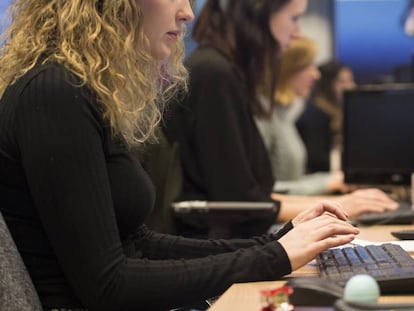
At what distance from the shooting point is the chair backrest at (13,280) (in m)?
1.19

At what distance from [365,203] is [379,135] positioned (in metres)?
0.63

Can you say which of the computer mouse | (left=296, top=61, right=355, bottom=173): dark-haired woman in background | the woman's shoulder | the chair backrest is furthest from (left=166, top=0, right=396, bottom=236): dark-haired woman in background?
→ (left=296, top=61, right=355, bottom=173): dark-haired woman in background

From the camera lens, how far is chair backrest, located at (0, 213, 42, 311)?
3.91ft

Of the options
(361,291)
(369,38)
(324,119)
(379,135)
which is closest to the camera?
(361,291)

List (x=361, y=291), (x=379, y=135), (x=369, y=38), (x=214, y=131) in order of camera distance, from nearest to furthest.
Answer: (x=361, y=291), (x=214, y=131), (x=379, y=135), (x=369, y=38)

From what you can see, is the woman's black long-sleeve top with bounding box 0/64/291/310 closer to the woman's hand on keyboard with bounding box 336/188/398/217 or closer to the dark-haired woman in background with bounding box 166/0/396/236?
the dark-haired woman in background with bounding box 166/0/396/236

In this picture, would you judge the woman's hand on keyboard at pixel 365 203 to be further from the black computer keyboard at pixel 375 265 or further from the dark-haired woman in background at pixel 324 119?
the dark-haired woman in background at pixel 324 119

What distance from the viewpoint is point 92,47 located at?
1349 mm

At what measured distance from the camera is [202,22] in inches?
97.2

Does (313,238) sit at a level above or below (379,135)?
above

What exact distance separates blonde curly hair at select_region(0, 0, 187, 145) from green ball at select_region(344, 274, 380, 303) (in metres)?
0.52

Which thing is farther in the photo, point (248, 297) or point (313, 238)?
point (313, 238)

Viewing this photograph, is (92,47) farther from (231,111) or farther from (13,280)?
(231,111)

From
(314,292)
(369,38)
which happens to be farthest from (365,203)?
(369,38)
